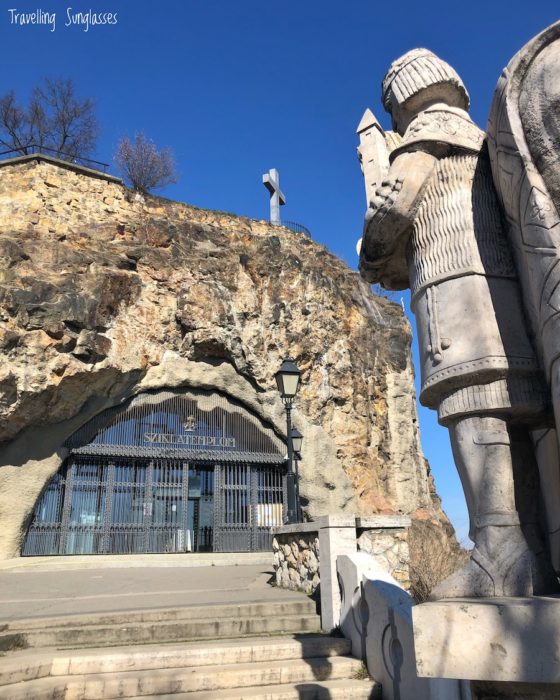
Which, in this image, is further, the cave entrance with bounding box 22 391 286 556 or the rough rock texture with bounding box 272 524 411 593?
the cave entrance with bounding box 22 391 286 556

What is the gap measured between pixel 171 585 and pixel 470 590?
680 cm

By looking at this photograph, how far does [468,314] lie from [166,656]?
3319mm

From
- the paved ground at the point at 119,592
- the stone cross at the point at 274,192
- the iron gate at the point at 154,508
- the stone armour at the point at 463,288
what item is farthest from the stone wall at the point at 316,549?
the stone cross at the point at 274,192

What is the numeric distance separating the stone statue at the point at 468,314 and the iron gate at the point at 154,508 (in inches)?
531

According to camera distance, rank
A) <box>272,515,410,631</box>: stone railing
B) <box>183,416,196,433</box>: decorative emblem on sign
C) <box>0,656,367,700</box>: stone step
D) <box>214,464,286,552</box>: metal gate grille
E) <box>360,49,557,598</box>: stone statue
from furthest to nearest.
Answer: <box>183,416,196,433</box>: decorative emblem on sign → <box>214,464,286,552</box>: metal gate grille → <box>272,515,410,631</box>: stone railing → <box>0,656,367,700</box>: stone step → <box>360,49,557,598</box>: stone statue

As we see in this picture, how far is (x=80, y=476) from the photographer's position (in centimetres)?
1437

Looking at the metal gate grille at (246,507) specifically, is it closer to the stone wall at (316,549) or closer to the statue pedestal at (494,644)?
the stone wall at (316,549)

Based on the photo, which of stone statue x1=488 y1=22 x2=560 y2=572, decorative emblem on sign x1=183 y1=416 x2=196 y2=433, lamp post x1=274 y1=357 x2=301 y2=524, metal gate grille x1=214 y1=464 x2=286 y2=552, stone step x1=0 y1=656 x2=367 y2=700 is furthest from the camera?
decorative emblem on sign x1=183 y1=416 x2=196 y2=433

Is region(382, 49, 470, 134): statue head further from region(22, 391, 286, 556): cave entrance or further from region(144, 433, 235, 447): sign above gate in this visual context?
region(144, 433, 235, 447): sign above gate

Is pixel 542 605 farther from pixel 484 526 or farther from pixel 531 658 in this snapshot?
pixel 484 526

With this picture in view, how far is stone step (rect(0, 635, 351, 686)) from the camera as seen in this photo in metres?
3.71

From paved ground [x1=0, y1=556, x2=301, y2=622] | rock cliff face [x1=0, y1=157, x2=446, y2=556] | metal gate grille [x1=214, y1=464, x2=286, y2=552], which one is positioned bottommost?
paved ground [x1=0, y1=556, x2=301, y2=622]

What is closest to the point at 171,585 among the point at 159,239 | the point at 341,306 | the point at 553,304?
the point at 553,304

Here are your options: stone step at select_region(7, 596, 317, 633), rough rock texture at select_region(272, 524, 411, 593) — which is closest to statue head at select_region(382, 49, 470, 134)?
rough rock texture at select_region(272, 524, 411, 593)
